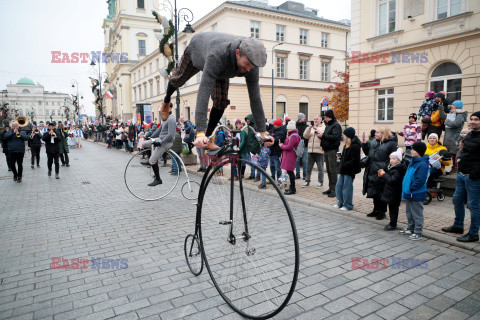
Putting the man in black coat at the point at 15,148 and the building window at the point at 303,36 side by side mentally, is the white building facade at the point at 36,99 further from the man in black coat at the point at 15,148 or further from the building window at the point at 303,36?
the man in black coat at the point at 15,148

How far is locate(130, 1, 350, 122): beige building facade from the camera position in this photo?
36.3 meters

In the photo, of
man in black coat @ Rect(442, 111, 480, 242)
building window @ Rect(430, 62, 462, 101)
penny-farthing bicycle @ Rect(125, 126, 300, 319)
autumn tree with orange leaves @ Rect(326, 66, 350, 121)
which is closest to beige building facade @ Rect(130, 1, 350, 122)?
autumn tree with orange leaves @ Rect(326, 66, 350, 121)

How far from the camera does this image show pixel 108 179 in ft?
38.3

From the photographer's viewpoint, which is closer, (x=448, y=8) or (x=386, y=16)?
(x=448, y=8)

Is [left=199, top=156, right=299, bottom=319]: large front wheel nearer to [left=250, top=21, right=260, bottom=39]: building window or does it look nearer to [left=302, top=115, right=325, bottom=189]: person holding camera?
[left=302, top=115, right=325, bottom=189]: person holding camera

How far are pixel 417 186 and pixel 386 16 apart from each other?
1720cm

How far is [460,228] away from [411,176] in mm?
1164

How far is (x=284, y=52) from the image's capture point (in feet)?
129

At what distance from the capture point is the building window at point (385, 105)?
63.2 feet

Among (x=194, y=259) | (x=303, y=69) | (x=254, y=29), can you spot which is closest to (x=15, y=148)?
(x=194, y=259)

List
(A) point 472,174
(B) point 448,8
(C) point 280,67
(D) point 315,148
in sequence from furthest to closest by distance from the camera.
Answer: (C) point 280,67 → (B) point 448,8 → (D) point 315,148 → (A) point 472,174

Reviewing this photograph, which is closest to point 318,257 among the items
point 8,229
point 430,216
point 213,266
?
point 213,266

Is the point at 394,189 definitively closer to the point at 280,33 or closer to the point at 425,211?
the point at 425,211

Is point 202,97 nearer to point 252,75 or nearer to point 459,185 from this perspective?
point 252,75
